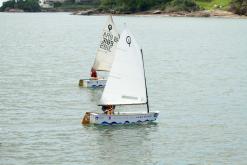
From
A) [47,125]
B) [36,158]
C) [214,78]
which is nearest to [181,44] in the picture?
[214,78]

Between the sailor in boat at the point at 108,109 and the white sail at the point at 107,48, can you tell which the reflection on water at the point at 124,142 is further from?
the white sail at the point at 107,48

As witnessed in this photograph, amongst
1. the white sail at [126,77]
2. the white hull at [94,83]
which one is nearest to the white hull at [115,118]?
the white sail at [126,77]

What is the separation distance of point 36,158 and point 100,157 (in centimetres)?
372

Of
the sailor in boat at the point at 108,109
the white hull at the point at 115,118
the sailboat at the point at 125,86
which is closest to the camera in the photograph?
the white hull at the point at 115,118

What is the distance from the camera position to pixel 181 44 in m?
138

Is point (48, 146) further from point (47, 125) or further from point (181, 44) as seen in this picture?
point (181, 44)

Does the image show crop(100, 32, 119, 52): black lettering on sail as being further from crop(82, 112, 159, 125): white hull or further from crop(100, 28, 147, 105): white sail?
crop(82, 112, 159, 125): white hull

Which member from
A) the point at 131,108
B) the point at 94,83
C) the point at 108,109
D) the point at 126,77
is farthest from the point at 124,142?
the point at 94,83

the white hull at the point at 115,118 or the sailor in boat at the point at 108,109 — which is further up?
the sailor in boat at the point at 108,109

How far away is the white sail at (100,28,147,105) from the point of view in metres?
50.7

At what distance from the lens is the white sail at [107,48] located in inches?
2680

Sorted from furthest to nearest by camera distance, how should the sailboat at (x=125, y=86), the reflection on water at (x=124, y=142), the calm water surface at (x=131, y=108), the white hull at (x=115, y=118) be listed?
the sailboat at (x=125, y=86) → the white hull at (x=115, y=118) → the calm water surface at (x=131, y=108) → the reflection on water at (x=124, y=142)

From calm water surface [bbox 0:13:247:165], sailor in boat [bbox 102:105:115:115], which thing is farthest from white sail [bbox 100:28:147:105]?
calm water surface [bbox 0:13:247:165]

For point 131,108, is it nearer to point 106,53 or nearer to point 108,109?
point 108,109
